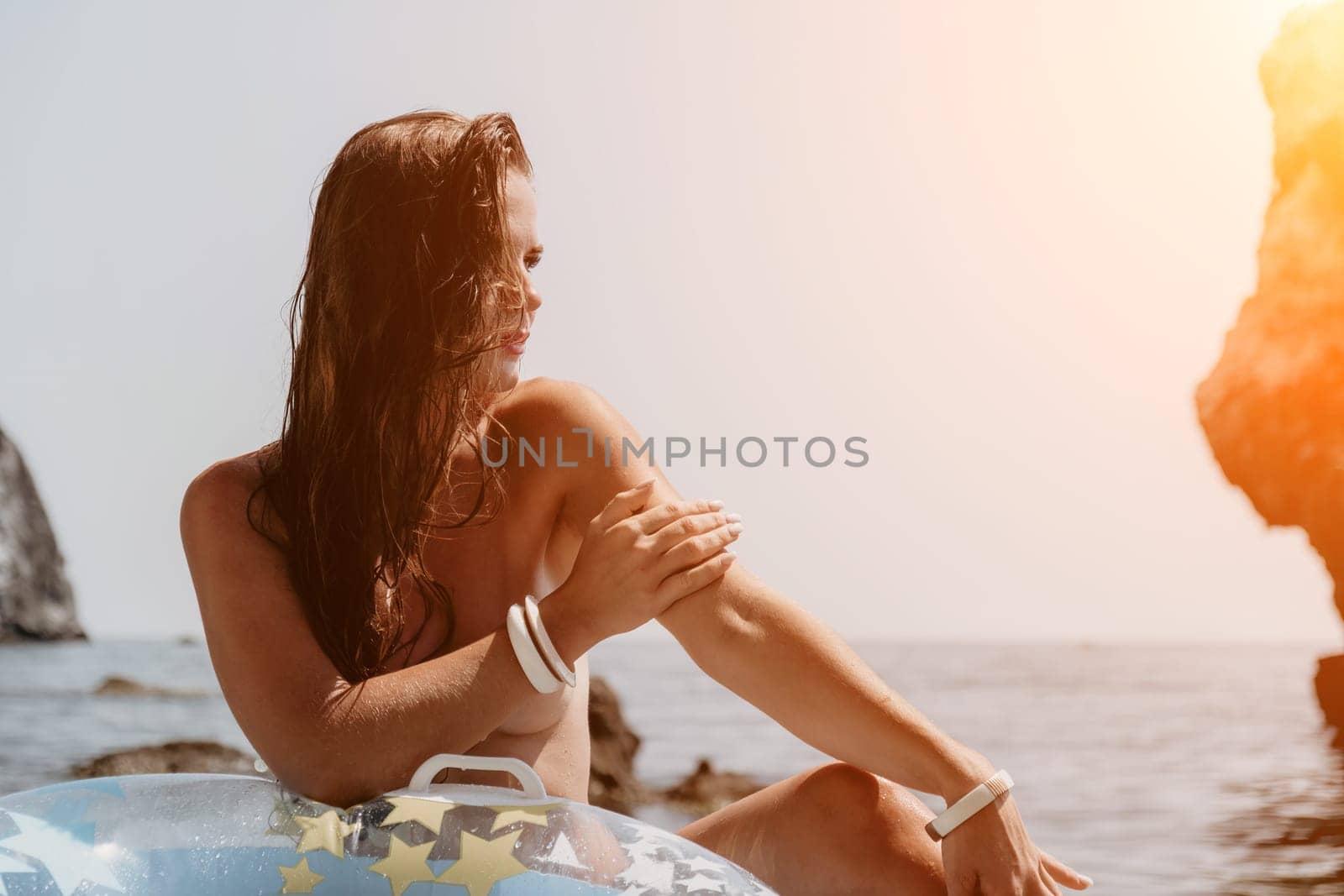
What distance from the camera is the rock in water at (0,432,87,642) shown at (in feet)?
16.1

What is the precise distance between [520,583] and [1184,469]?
5398 mm

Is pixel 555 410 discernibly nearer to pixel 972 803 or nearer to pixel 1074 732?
pixel 972 803

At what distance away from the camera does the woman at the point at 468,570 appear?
3.02 ft

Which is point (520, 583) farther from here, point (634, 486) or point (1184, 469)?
point (1184, 469)

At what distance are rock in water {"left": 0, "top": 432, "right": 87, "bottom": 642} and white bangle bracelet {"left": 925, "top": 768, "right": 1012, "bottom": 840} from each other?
4.93m

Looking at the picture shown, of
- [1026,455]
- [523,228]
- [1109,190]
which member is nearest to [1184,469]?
[1026,455]

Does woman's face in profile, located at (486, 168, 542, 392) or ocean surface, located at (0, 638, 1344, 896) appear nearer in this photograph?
woman's face in profile, located at (486, 168, 542, 392)

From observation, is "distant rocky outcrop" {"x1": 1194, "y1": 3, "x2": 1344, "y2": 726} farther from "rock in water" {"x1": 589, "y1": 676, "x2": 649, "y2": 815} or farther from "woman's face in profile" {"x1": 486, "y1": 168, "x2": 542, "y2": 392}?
"woman's face in profile" {"x1": 486, "y1": 168, "x2": 542, "y2": 392}

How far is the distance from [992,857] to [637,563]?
1.14ft

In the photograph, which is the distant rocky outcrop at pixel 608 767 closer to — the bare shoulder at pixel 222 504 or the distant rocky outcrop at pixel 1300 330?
the distant rocky outcrop at pixel 1300 330

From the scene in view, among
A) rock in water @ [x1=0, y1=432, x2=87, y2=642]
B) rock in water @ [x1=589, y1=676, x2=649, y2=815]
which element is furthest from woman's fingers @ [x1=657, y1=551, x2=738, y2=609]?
rock in water @ [x1=0, y1=432, x2=87, y2=642]

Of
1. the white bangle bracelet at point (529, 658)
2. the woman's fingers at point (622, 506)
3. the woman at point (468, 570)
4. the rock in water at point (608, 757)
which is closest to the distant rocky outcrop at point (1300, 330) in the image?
the rock in water at point (608, 757)

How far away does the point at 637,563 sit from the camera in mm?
976

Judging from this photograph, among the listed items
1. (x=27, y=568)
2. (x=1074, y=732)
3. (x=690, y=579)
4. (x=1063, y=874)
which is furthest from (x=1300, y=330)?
(x=27, y=568)
